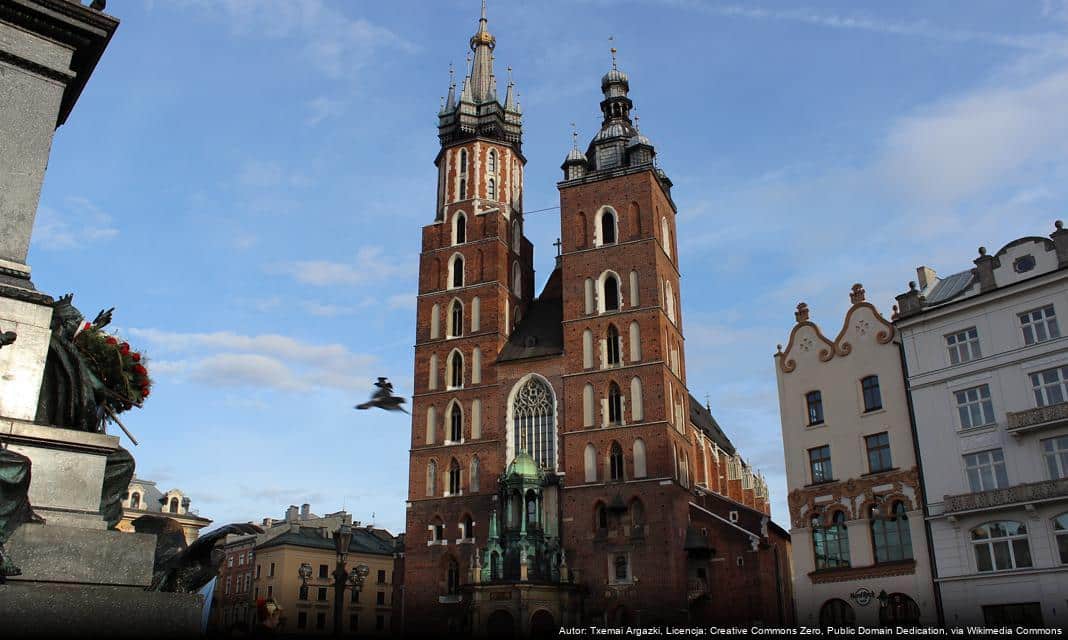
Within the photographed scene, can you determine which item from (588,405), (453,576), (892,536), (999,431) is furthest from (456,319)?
(999,431)

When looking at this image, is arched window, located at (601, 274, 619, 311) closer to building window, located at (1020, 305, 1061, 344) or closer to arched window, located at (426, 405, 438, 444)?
arched window, located at (426, 405, 438, 444)

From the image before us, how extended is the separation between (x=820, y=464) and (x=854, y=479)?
→ 1.17 metres

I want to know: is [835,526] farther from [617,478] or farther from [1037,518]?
[617,478]

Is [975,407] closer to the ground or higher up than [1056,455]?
higher up

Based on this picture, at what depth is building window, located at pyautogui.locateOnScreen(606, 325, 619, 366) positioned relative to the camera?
40.1 metres

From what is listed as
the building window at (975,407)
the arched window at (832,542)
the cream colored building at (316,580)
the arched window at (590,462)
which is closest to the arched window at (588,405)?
the arched window at (590,462)

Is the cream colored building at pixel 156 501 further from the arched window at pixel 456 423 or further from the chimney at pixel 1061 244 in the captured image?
the chimney at pixel 1061 244

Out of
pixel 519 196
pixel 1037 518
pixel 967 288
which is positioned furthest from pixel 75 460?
pixel 519 196

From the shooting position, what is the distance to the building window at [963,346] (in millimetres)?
23297

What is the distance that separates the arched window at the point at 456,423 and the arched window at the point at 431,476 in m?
1.43

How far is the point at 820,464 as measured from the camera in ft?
83.9

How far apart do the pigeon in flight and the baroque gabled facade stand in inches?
475

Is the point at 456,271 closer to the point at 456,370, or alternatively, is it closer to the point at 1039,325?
the point at 456,370

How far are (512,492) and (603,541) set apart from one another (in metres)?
4.20
